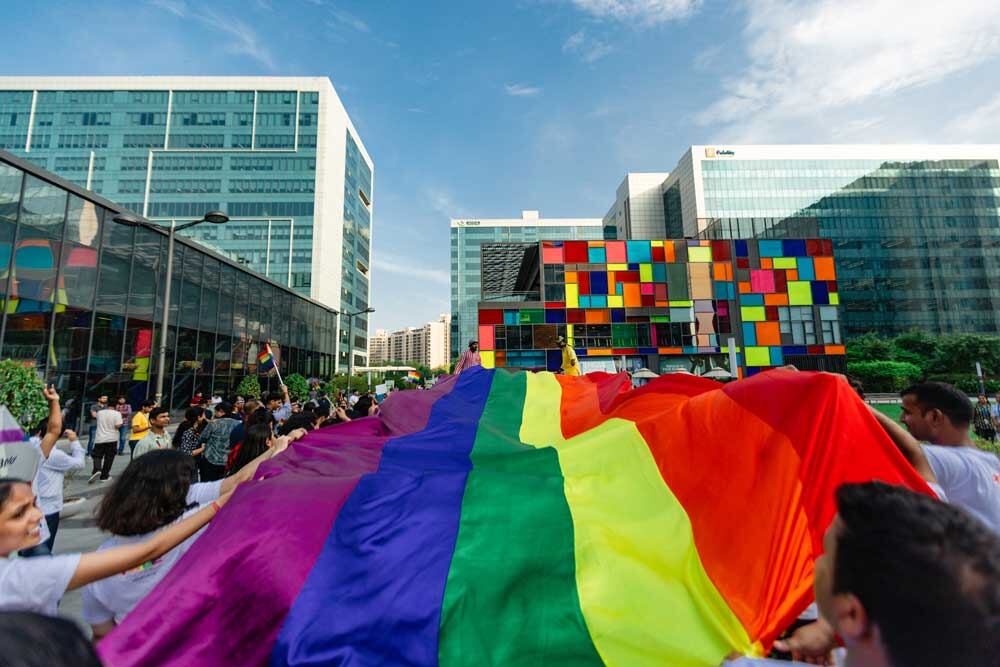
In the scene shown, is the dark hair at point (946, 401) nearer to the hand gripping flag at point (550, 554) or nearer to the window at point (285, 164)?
the hand gripping flag at point (550, 554)

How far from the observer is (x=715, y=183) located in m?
72.9

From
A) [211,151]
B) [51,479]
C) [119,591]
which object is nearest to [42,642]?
[119,591]

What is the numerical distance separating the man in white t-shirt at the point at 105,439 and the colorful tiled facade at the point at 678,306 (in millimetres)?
28786

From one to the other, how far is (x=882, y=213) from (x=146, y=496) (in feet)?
333

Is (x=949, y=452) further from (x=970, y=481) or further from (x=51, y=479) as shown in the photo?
(x=51, y=479)

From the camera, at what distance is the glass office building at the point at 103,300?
16250mm

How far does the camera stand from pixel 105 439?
10.2 meters

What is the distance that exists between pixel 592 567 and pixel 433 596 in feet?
3.09

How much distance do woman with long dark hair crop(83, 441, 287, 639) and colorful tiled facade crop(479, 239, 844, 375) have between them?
35389 mm

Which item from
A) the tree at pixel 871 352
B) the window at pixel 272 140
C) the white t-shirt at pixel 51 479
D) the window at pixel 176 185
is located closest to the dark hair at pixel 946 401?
the white t-shirt at pixel 51 479

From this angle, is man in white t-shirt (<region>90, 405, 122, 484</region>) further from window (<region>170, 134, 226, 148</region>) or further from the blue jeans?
window (<region>170, 134, 226, 148</region>)

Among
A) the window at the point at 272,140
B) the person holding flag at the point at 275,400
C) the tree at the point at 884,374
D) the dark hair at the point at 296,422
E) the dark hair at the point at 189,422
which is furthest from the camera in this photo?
the window at the point at 272,140

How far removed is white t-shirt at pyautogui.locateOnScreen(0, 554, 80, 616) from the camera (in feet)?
5.95

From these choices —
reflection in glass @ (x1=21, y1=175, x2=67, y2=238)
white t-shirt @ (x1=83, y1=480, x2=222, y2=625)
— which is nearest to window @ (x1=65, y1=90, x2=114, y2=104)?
reflection in glass @ (x1=21, y1=175, x2=67, y2=238)
